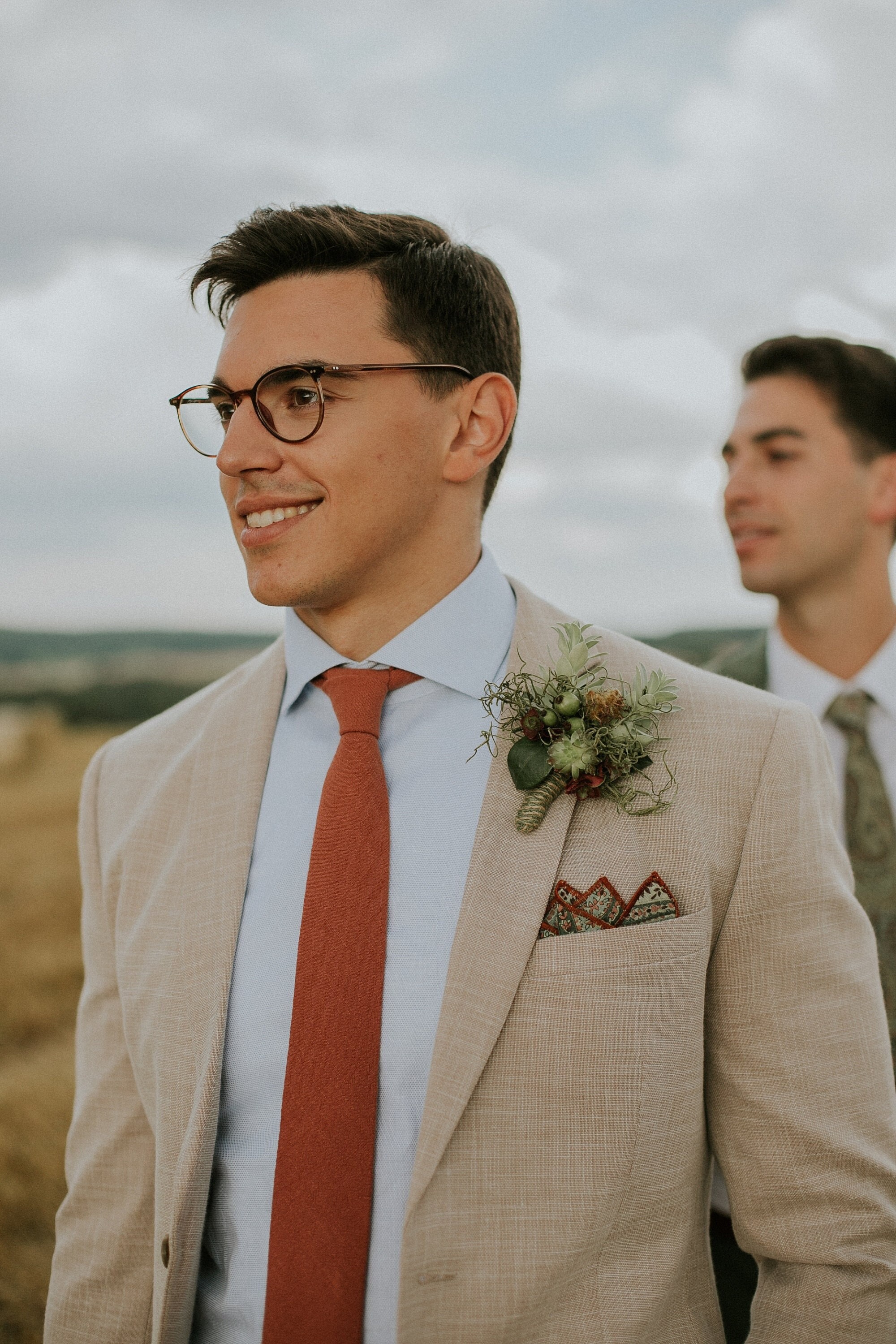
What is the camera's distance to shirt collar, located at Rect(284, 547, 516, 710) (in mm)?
2084

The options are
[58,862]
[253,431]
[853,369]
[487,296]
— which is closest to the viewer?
[253,431]

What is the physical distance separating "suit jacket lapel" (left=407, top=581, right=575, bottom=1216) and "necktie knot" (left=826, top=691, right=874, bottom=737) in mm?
1561

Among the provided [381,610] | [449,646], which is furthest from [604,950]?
[381,610]

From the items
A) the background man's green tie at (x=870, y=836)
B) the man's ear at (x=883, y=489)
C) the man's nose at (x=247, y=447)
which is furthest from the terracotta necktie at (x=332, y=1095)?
the man's ear at (x=883, y=489)

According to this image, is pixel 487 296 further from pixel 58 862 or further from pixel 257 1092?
pixel 58 862

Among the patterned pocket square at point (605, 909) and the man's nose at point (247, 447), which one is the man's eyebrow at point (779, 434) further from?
the patterned pocket square at point (605, 909)

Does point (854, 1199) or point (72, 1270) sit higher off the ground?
point (854, 1199)

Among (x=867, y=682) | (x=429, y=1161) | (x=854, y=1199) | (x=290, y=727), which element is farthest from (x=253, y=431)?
(x=867, y=682)

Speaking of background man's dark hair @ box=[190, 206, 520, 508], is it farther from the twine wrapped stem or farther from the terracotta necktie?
the terracotta necktie

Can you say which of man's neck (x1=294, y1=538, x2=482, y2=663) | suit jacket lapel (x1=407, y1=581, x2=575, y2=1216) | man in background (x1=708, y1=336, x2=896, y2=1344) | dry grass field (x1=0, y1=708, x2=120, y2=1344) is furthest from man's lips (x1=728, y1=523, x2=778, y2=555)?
dry grass field (x1=0, y1=708, x2=120, y2=1344)

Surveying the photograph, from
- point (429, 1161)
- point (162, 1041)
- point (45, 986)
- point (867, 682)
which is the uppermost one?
point (867, 682)

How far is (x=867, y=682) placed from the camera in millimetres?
3066

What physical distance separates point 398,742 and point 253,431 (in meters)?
0.72

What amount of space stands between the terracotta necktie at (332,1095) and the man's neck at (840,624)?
1.95 meters
